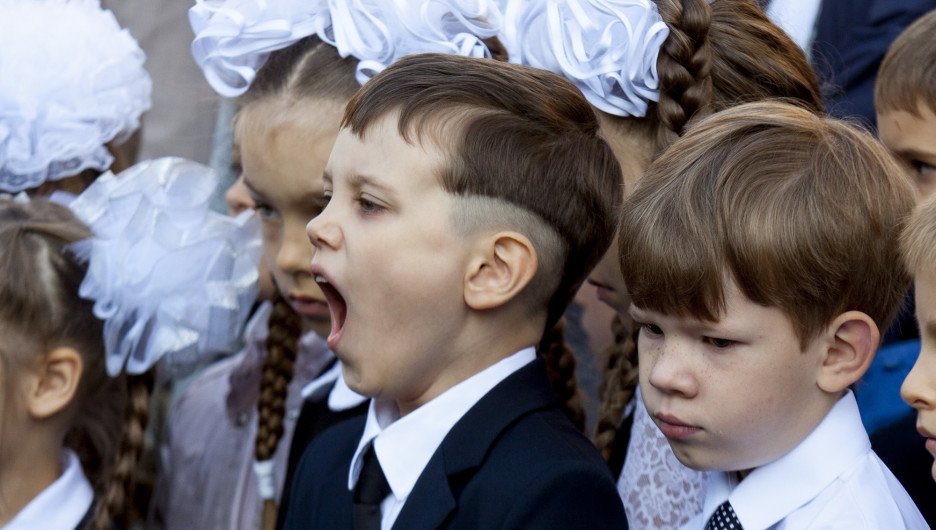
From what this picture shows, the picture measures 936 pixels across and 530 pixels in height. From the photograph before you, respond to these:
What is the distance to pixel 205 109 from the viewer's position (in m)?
4.20

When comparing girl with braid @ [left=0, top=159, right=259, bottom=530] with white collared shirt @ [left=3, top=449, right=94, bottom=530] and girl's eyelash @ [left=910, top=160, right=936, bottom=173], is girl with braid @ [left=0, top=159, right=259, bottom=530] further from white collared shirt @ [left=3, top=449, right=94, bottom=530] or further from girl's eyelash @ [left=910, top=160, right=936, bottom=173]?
girl's eyelash @ [left=910, top=160, right=936, bottom=173]

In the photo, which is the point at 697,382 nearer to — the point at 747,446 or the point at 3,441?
the point at 747,446

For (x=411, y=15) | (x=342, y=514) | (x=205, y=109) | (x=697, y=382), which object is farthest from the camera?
(x=205, y=109)

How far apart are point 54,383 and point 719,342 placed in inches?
60.6

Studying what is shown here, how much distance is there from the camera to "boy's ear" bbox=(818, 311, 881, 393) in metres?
1.82

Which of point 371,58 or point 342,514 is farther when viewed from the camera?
point 371,58

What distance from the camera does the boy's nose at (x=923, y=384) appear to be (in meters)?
1.70

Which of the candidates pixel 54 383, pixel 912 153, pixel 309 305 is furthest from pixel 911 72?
pixel 54 383

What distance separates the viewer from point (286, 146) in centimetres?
263

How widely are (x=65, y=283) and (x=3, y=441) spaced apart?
0.36m

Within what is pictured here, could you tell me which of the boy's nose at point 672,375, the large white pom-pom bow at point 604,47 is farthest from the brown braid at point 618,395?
the boy's nose at point 672,375

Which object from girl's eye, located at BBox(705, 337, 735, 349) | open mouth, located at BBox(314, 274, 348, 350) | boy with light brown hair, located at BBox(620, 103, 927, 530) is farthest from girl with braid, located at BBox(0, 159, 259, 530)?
girl's eye, located at BBox(705, 337, 735, 349)

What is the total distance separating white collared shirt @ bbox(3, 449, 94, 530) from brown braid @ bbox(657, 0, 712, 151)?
4.82ft

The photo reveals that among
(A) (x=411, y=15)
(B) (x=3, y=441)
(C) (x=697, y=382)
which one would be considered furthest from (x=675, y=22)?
(B) (x=3, y=441)
